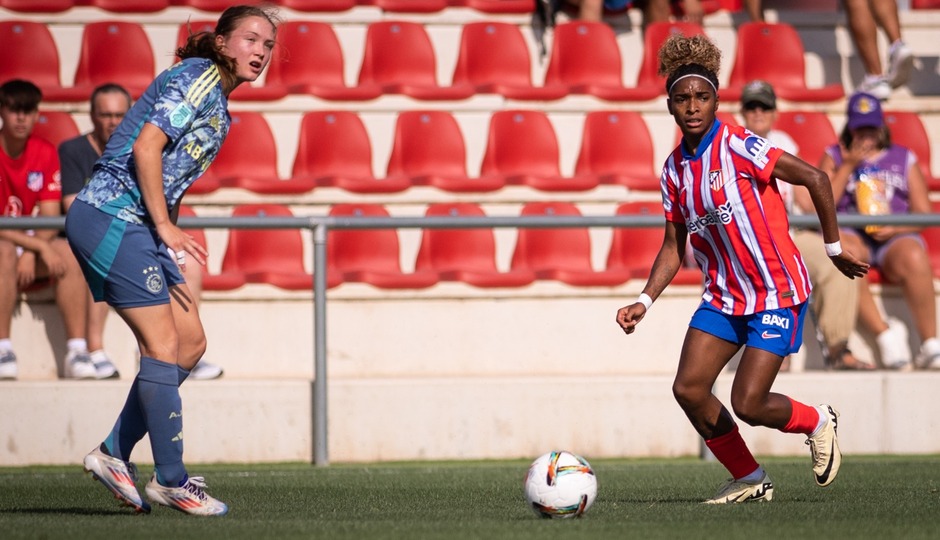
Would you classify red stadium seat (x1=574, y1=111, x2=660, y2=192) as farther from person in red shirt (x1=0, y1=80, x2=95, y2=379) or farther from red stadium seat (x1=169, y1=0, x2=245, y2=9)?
person in red shirt (x1=0, y1=80, x2=95, y2=379)

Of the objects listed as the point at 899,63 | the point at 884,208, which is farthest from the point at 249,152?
the point at 899,63

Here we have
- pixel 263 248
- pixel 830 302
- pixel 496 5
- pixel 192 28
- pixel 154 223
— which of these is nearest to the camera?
pixel 154 223

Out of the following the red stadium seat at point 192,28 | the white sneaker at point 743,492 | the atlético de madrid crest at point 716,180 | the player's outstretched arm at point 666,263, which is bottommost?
the white sneaker at point 743,492

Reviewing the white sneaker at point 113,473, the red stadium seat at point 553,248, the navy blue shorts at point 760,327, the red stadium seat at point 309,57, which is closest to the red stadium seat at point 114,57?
the red stadium seat at point 309,57

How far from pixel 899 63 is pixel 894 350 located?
9.11ft

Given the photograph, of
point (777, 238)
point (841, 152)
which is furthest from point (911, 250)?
point (777, 238)

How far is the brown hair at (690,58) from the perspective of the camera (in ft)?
17.6

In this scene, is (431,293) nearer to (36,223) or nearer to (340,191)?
(340,191)

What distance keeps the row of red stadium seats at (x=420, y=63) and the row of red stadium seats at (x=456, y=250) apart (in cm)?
133

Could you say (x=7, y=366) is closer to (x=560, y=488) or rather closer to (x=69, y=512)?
(x=69, y=512)

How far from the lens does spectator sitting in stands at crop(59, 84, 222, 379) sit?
7.77 metres

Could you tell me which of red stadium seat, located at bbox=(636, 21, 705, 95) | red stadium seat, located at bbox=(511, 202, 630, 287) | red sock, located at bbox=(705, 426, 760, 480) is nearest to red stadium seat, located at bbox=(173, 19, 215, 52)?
red stadium seat, located at bbox=(511, 202, 630, 287)

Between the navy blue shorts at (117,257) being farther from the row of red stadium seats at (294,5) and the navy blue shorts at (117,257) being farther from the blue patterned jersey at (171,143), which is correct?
the row of red stadium seats at (294,5)

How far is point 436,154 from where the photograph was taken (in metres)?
9.78
